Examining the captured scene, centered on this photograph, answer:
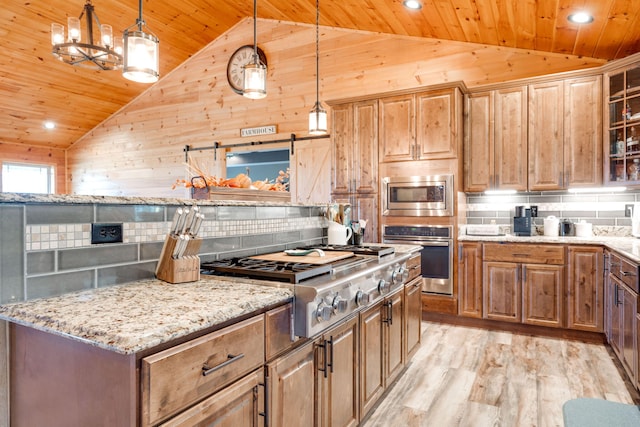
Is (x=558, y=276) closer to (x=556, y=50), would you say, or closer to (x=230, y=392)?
(x=556, y=50)

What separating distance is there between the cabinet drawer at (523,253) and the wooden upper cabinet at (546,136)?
2.13 feet

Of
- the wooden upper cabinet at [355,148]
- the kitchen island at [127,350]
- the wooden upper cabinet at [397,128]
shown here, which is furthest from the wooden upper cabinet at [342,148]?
the kitchen island at [127,350]

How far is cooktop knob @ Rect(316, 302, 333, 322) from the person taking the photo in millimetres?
1533

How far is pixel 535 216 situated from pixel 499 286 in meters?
0.94

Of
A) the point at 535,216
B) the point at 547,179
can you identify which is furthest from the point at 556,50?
the point at 535,216

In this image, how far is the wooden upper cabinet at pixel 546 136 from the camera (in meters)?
3.92

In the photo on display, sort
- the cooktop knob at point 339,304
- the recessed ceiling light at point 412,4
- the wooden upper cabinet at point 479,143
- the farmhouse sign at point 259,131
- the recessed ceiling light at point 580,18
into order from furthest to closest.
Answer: the farmhouse sign at point 259,131
the wooden upper cabinet at point 479,143
the recessed ceiling light at point 412,4
the recessed ceiling light at point 580,18
the cooktop knob at point 339,304

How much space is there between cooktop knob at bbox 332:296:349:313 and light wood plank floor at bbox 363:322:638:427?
3.11 feet

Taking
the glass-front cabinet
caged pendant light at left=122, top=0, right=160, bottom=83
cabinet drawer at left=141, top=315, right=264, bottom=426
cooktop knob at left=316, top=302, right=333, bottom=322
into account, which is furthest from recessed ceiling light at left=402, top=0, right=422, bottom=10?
cabinet drawer at left=141, top=315, right=264, bottom=426

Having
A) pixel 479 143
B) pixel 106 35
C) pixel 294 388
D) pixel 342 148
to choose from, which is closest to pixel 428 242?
pixel 479 143

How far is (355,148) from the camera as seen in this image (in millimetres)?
4598

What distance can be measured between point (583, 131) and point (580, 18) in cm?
106

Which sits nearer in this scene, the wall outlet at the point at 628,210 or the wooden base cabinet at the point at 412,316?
the wooden base cabinet at the point at 412,316

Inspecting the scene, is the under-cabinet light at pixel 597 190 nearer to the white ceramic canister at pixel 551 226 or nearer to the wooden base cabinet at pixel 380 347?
A: the white ceramic canister at pixel 551 226
